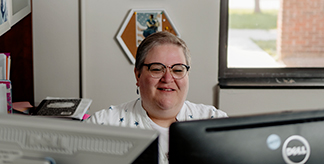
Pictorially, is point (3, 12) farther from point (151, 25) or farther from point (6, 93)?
point (151, 25)

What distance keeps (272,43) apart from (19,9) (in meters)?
1.94

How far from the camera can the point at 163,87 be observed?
1.37 meters

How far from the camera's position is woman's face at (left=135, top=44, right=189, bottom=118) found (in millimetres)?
1357

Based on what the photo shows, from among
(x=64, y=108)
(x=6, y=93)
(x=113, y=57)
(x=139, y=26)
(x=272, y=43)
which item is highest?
(x=139, y=26)

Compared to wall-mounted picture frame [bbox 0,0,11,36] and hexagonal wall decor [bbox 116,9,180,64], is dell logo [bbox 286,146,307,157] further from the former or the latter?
hexagonal wall decor [bbox 116,9,180,64]

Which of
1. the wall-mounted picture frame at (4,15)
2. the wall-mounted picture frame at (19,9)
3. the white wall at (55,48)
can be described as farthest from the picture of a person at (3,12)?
the white wall at (55,48)

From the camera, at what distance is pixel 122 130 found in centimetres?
54

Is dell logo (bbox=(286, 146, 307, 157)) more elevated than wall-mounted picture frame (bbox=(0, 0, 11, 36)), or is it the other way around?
wall-mounted picture frame (bbox=(0, 0, 11, 36))

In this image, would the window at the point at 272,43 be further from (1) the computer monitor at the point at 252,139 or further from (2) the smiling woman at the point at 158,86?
(1) the computer monitor at the point at 252,139

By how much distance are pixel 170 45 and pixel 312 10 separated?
1.80m

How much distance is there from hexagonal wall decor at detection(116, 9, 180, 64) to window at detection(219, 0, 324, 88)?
0.46 meters

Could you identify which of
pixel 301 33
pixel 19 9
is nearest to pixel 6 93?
pixel 19 9

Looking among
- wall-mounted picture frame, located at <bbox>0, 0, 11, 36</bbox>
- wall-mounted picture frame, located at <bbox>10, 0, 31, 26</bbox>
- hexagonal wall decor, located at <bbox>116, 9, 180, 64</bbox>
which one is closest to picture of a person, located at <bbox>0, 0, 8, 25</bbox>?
wall-mounted picture frame, located at <bbox>0, 0, 11, 36</bbox>

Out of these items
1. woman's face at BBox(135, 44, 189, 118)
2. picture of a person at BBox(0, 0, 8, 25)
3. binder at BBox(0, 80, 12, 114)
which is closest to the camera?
woman's face at BBox(135, 44, 189, 118)
